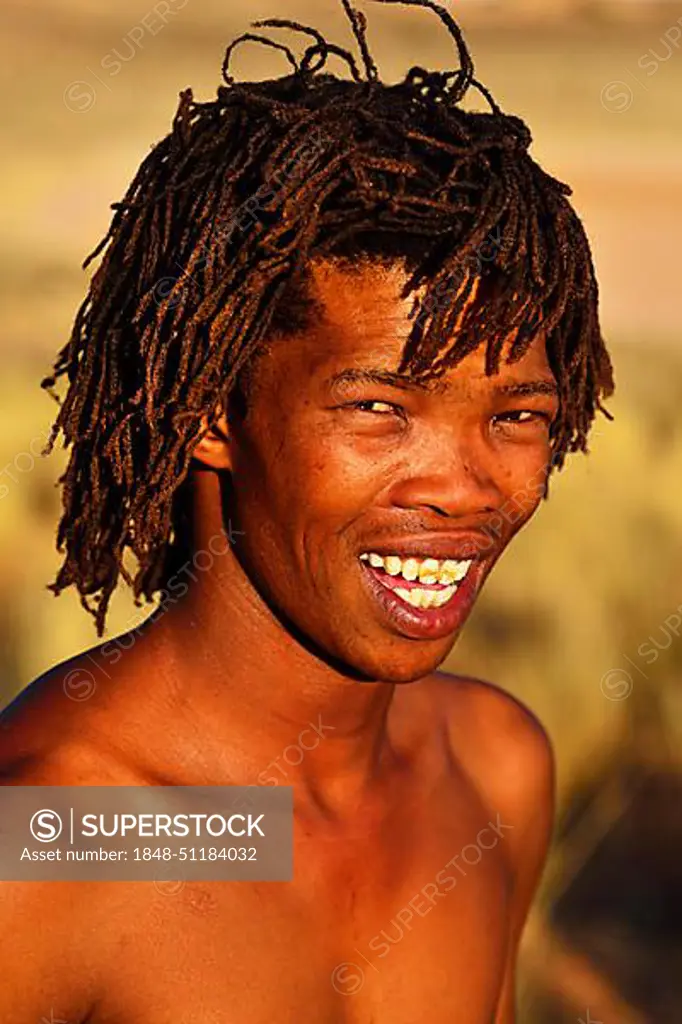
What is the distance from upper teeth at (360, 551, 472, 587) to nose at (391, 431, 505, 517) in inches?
3.7

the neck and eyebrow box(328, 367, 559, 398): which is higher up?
eyebrow box(328, 367, 559, 398)

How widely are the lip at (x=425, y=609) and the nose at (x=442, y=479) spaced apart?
3.1 inches

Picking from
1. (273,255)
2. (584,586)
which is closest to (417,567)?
(273,255)

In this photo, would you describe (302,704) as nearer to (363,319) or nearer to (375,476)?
(375,476)

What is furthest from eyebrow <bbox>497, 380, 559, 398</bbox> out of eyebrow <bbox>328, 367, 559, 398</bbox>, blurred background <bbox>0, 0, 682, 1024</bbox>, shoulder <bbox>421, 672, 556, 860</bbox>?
blurred background <bbox>0, 0, 682, 1024</bbox>

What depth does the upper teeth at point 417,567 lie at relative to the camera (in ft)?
10.2

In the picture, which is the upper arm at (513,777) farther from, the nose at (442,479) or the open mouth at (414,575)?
the nose at (442,479)

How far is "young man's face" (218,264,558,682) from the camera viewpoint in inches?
120

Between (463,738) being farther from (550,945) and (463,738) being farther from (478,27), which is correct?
(478,27)

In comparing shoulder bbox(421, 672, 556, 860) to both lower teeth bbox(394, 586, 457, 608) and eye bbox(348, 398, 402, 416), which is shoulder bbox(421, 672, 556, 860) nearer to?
lower teeth bbox(394, 586, 457, 608)

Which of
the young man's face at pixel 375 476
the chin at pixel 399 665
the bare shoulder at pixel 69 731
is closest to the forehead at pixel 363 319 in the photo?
the young man's face at pixel 375 476

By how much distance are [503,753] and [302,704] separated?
2.63 feet

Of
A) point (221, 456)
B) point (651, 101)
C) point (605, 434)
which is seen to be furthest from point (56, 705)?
point (651, 101)

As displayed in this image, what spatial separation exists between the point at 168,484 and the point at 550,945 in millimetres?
5029
